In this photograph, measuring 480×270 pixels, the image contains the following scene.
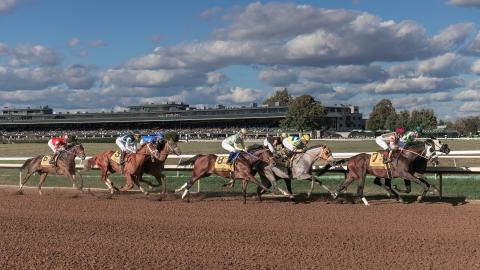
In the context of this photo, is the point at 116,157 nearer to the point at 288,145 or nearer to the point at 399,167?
the point at 288,145

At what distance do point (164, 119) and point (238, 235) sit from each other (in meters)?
103

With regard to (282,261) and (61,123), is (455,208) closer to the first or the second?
(282,261)

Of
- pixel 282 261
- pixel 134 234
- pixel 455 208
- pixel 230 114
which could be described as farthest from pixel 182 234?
pixel 230 114

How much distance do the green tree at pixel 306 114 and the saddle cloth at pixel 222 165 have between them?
7431cm

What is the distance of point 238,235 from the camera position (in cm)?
848

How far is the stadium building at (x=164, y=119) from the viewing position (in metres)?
109

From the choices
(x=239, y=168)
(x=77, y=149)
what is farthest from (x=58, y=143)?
(x=239, y=168)

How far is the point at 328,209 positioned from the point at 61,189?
8.26 m

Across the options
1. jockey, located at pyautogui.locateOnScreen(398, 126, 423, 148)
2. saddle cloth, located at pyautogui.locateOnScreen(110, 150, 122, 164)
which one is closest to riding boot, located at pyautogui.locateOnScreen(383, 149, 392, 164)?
jockey, located at pyautogui.locateOnScreen(398, 126, 423, 148)

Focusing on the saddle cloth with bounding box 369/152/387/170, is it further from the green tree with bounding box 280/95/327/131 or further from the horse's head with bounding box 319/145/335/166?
the green tree with bounding box 280/95/327/131

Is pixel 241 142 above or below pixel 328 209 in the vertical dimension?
above

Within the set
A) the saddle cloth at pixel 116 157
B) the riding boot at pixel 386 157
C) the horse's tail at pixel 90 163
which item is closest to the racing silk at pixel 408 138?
the riding boot at pixel 386 157

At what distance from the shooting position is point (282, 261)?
675 cm

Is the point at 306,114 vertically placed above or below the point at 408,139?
above
